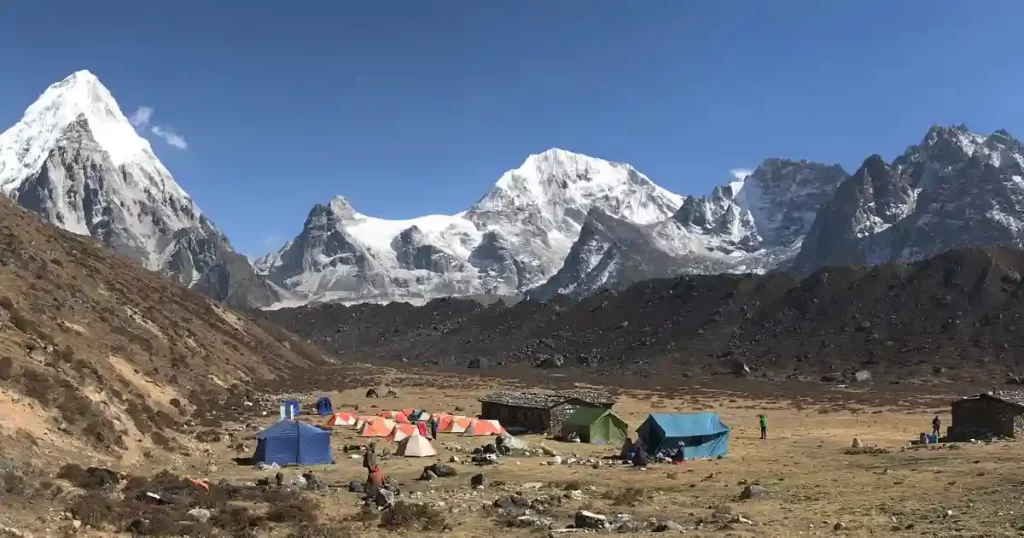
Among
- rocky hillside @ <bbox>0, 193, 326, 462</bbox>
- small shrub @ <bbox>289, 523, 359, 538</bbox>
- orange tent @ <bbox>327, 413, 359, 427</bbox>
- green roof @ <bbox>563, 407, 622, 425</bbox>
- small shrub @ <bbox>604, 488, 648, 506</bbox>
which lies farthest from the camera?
orange tent @ <bbox>327, 413, 359, 427</bbox>

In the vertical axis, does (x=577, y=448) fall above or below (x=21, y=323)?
below

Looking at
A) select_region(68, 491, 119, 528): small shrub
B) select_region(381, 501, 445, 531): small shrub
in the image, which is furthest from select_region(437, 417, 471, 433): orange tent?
select_region(68, 491, 119, 528): small shrub

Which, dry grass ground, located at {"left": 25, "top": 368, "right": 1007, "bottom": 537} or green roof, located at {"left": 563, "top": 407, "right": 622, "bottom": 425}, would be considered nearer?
dry grass ground, located at {"left": 25, "top": 368, "right": 1007, "bottom": 537}

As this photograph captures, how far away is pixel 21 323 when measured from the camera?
3672 centimetres

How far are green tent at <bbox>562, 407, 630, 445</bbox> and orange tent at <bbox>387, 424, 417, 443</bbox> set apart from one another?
10087 millimetres

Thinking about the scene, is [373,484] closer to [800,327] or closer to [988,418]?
[988,418]

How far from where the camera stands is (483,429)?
51.0 meters

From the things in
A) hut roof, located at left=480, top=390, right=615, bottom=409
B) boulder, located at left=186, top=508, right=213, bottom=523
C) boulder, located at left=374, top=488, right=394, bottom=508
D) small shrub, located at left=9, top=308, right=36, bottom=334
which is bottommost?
boulder, located at left=374, top=488, right=394, bottom=508

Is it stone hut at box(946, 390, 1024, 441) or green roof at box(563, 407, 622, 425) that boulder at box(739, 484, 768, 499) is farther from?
stone hut at box(946, 390, 1024, 441)

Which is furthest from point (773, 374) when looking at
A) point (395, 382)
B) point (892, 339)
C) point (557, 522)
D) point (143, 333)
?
point (557, 522)

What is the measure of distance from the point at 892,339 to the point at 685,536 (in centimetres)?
12927

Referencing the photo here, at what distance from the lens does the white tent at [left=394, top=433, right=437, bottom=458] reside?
131 ft

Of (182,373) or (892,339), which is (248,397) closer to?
(182,373)

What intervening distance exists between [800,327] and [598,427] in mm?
111013
